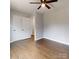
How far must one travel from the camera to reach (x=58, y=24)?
18.6 ft

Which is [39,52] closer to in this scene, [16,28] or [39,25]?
[16,28]

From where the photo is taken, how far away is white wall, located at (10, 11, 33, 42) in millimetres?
5289

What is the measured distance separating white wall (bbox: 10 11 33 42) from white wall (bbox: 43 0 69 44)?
1201 mm

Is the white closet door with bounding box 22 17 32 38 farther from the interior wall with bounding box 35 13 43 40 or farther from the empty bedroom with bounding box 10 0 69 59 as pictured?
the interior wall with bounding box 35 13 43 40

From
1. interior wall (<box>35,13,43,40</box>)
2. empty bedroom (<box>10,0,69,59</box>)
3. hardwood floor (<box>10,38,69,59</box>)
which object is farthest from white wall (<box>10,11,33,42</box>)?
hardwood floor (<box>10,38,69,59</box>)

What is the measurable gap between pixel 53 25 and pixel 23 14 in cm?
201

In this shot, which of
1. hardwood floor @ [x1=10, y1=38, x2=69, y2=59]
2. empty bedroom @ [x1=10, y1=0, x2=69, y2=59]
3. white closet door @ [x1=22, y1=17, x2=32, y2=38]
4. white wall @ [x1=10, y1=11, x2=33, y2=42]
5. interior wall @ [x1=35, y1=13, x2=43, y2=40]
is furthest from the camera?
interior wall @ [x1=35, y1=13, x2=43, y2=40]

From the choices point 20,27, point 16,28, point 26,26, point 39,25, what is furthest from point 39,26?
point 16,28

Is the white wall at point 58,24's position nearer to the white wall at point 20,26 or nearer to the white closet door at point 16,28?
the white wall at point 20,26

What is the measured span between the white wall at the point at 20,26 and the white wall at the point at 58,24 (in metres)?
1.20
